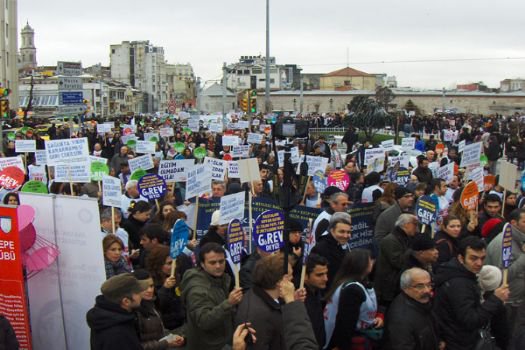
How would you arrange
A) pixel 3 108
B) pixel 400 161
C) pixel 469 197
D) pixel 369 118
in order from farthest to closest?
1. pixel 369 118
2. pixel 3 108
3. pixel 400 161
4. pixel 469 197

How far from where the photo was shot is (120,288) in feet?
15.4

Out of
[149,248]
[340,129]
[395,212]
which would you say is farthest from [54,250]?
[340,129]

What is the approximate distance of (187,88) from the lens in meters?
167

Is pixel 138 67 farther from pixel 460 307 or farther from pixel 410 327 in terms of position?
pixel 410 327

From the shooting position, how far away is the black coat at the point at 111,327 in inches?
179

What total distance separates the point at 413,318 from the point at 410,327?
7 centimetres

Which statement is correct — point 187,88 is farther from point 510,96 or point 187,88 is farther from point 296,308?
point 296,308

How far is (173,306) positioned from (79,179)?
539 centimetres

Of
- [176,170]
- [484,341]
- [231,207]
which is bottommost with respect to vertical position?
[484,341]

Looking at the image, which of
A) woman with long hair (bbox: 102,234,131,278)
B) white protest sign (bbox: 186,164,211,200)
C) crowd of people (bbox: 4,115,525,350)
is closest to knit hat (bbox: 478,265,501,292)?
crowd of people (bbox: 4,115,525,350)

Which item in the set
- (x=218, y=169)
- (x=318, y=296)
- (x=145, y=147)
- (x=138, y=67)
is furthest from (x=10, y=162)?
(x=138, y=67)

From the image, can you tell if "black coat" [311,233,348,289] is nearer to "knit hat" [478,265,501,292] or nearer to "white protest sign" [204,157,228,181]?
"knit hat" [478,265,501,292]

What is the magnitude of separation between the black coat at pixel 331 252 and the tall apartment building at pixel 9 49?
64631 millimetres

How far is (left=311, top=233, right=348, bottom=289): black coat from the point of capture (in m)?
6.33
